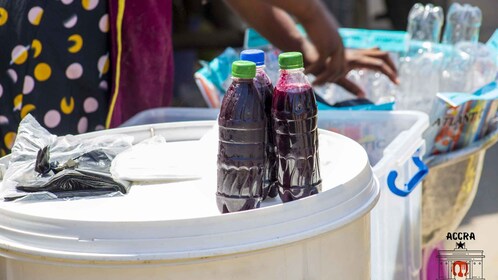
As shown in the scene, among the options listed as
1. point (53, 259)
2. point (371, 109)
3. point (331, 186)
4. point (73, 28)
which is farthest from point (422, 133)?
point (53, 259)

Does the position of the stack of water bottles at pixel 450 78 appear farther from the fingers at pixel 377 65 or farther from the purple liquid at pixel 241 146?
the purple liquid at pixel 241 146

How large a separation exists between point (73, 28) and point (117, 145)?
1.70ft

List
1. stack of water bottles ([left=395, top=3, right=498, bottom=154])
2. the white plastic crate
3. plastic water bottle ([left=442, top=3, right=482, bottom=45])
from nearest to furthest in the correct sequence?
the white plastic crate → stack of water bottles ([left=395, top=3, right=498, bottom=154]) → plastic water bottle ([left=442, top=3, right=482, bottom=45])

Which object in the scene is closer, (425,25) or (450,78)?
(450,78)

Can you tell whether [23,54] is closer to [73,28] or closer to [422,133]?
[73,28]

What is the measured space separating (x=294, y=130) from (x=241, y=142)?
0.28 ft

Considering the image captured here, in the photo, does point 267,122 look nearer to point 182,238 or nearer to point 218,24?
point 182,238

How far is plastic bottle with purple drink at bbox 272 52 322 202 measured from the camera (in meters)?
1.25

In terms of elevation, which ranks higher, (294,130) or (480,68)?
(294,130)

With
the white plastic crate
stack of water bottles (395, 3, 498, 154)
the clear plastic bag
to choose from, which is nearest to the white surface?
the white plastic crate

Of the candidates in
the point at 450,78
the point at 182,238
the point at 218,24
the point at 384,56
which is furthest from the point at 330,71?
the point at 218,24

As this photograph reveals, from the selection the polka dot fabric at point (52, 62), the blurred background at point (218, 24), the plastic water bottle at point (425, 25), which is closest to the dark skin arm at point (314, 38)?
the plastic water bottle at point (425, 25)

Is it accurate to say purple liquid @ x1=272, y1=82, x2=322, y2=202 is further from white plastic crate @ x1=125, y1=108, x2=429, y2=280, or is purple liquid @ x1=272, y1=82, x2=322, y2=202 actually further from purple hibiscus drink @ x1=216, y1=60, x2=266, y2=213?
white plastic crate @ x1=125, y1=108, x2=429, y2=280

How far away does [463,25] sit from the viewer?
2.55 meters
